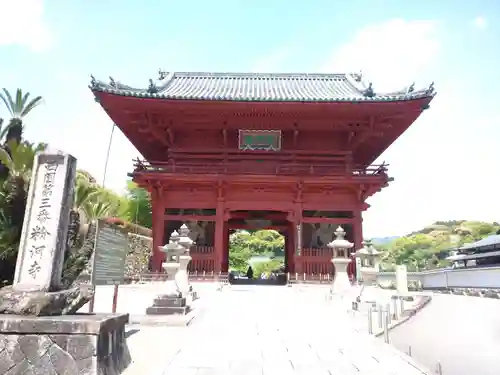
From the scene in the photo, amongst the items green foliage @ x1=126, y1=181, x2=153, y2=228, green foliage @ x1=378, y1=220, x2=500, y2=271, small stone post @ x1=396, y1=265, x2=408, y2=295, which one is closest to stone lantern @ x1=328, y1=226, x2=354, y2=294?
small stone post @ x1=396, y1=265, x2=408, y2=295

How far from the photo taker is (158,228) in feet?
59.0

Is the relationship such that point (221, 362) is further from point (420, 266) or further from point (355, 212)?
point (420, 266)

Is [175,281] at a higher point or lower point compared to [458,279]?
lower

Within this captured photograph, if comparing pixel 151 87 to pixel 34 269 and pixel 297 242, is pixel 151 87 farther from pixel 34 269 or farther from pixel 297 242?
pixel 34 269

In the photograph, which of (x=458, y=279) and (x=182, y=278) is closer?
(x=182, y=278)

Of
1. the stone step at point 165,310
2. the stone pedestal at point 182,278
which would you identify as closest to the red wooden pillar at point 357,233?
the stone pedestal at point 182,278

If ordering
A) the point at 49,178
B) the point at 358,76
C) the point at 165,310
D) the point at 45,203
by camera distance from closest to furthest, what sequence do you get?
the point at 45,203
the point at 49,178
the point at 165,310
the point at 358,76

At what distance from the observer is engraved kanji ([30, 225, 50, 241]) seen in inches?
188

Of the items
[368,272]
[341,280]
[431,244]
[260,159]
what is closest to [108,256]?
[368,272]

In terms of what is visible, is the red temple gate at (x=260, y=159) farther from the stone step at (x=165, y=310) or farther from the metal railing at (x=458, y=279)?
the stone step at (x=165, y=310)

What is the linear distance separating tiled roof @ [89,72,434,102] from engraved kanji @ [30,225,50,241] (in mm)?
13609

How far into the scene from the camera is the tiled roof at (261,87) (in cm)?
1775

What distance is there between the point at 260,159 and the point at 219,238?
186 inches

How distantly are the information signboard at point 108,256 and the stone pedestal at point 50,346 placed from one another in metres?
2.06
